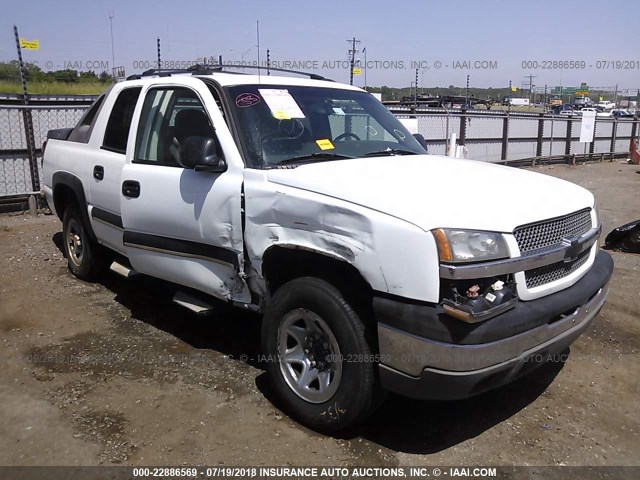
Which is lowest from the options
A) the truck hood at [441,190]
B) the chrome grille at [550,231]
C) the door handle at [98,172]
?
the chrome grille at [550,231]

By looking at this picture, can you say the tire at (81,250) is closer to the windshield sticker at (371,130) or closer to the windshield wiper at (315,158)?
the windshield wiper at (315,158)

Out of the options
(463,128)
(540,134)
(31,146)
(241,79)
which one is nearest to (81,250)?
(241,79)

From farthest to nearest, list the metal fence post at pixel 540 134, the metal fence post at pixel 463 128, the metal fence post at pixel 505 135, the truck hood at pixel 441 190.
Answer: the metal fence post at pixel 540 134 < the metal fence post at pixel 505 135 < the metal fence post at pixel 463 128 < the truck hood at pixel 441 190

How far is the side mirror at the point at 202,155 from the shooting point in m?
3.56

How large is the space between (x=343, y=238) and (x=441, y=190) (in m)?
0.59

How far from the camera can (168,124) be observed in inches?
170

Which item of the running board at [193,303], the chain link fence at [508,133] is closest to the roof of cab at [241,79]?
the running board at [193,303]

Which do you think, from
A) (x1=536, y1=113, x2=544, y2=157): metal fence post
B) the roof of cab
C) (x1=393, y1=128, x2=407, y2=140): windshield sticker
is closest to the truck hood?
(x1=393, y1=128, x2=407, y2=140): windshield sticker

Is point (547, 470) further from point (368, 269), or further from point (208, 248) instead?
point (208, 248)

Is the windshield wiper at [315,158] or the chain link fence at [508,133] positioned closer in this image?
the windshield wiper at [315,158]

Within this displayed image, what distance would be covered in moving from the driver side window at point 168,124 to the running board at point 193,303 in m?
0.97

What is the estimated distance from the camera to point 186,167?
12.7ft

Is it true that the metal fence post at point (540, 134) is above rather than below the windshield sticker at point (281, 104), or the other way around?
below

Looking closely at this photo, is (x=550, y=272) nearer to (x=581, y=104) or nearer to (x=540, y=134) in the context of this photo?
(x=540, y=134)
